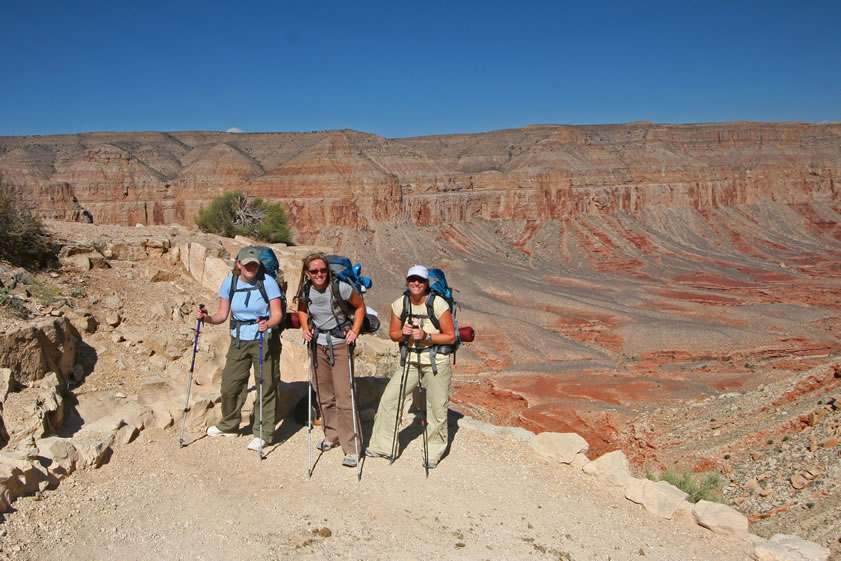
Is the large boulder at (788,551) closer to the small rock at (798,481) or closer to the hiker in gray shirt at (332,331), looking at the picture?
the hiker in gray shirt at (332,331)

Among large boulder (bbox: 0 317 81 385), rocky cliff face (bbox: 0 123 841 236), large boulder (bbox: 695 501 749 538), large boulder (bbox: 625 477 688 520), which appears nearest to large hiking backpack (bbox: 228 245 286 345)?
large boulder (bbox: 0 317 81 385)

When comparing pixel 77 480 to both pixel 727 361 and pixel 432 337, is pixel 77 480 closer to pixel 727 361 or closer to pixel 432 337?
pixel 432 337

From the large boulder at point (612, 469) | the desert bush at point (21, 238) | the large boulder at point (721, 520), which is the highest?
the desert bush at point (21, 238)

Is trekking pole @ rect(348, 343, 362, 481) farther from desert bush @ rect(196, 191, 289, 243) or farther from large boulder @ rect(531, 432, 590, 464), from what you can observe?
desert bush @ rect(196, 191, 289, 243)

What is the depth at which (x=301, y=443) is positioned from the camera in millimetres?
6996

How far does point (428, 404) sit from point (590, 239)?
60247 mm

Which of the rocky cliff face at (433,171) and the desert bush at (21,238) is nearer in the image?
the desert bush at (21,238)

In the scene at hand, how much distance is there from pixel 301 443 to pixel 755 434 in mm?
10291

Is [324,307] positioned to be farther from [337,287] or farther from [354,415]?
[354,415]

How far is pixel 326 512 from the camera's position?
556 centimetres

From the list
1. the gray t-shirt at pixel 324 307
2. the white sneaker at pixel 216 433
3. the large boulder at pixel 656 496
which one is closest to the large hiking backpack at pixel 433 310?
the gray t-shirt at pixel 324 307

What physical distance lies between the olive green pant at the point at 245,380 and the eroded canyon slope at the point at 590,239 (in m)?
7.76

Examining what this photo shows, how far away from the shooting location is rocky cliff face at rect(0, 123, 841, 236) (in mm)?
57844

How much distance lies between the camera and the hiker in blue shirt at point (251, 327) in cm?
642
